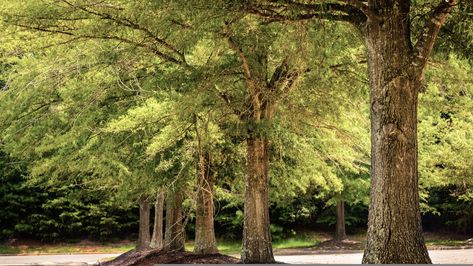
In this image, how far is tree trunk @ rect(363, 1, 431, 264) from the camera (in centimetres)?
Result: 920

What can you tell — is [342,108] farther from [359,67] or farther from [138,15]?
[138,15]

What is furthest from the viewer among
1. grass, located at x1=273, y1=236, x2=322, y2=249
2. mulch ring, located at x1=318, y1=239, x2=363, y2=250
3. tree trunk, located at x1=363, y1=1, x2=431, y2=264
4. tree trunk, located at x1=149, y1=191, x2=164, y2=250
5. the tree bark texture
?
grass, located at x1=273, y1=236, x2=322, y2=249

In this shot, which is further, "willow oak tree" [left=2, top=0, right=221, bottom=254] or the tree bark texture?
the tree bark texture

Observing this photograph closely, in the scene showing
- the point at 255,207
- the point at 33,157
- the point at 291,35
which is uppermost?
the point at 291,35

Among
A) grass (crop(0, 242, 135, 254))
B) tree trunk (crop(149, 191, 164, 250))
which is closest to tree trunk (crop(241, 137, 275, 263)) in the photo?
tree trunk (crop(149, 191, 164, 250))

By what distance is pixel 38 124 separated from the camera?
645 inches

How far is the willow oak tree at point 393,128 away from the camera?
920cm

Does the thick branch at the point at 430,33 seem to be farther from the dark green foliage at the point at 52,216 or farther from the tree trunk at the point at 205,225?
the dark green foliage at the point at 52,216

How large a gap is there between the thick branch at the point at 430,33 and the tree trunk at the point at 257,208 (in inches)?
216

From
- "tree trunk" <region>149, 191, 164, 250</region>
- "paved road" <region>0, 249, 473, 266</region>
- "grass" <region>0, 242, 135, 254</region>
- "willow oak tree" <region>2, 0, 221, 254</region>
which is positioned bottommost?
"grass" <region>0, 242, 135, 254</region>

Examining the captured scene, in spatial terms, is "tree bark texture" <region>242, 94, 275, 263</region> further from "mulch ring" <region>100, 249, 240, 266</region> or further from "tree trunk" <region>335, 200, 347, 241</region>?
"tree trunk" <region>335, 200, 347, 241</region>

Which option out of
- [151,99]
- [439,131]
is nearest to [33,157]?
[151,99]

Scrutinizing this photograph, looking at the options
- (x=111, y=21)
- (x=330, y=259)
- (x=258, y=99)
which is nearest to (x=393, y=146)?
(x=258, y=99)

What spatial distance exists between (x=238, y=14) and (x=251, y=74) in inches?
123
